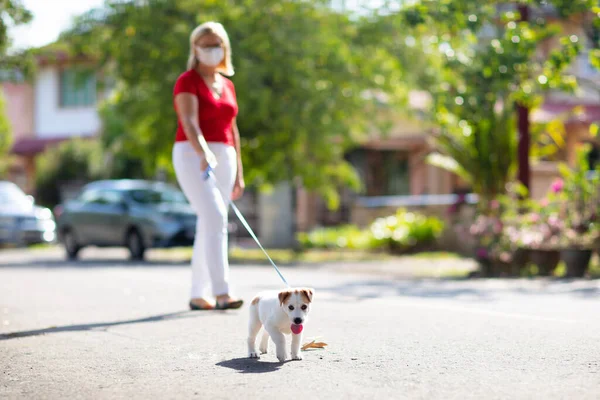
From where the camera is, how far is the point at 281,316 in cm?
607

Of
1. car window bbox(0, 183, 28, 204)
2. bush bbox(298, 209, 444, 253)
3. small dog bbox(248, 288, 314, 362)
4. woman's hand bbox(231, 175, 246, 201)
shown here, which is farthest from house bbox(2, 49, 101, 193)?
small dog bbox(248, 288, 314, 362)

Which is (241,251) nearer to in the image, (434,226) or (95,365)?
(434,226)

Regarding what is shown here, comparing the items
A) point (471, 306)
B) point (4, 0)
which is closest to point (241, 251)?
point (4, 0)

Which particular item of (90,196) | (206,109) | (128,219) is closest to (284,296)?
(206,109)

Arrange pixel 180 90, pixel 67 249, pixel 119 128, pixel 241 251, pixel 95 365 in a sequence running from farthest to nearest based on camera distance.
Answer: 1. pixel 119 128
2. pixel 241 251
3. pixel 67 249
4. pixel 180 90
5. pixel 95 365

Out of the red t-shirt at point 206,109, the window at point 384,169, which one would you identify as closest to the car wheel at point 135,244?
the window at point 384,169

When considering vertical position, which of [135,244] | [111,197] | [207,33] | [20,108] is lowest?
[135,244]

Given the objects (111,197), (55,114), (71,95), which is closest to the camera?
(111,197)

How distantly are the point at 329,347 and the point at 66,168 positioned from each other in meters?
28.1

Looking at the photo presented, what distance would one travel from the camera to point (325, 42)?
20.0 m

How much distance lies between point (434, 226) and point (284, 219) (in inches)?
227

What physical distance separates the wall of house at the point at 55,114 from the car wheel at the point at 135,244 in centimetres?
1918

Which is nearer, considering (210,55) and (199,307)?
(210,55)

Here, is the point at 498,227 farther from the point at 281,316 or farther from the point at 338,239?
the point at 281,316
